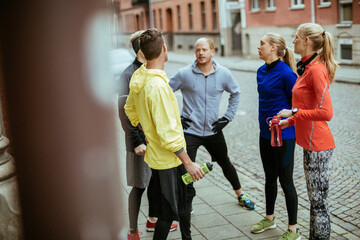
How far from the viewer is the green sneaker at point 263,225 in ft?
15.1

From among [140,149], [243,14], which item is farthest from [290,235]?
[243,14]

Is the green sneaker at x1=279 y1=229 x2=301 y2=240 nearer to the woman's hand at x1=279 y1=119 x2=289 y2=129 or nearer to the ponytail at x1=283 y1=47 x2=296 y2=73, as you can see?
the woman's hand at x1=279 y1=119 x2=289 y2=129

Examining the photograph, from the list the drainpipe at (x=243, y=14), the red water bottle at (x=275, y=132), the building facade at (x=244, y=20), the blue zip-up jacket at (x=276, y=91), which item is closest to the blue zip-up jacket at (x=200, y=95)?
the blue zip-up jacket at (x=276, y=91)

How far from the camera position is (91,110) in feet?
3.52

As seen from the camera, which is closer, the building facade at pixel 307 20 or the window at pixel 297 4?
the building facade at pixel 307 20

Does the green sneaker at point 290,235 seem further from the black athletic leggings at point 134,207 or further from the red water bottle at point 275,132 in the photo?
the black athletic leggings at point 134,207

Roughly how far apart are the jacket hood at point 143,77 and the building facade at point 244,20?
18.9ft

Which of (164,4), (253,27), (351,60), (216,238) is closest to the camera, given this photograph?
(216,238)

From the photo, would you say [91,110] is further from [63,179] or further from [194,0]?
[194,0]

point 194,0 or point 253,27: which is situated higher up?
point 194,0

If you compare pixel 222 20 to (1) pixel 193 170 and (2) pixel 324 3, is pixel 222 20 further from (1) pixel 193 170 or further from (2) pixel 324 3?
(1) pixel 193 170

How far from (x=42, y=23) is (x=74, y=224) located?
0.44 metres

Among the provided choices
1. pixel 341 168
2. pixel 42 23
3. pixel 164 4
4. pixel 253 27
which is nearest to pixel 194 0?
pixel 164 4

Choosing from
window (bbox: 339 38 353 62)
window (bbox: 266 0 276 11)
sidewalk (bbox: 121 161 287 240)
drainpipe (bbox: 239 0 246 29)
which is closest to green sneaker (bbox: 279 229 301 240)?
sidewalk (bbox: 121 161 287 240)
